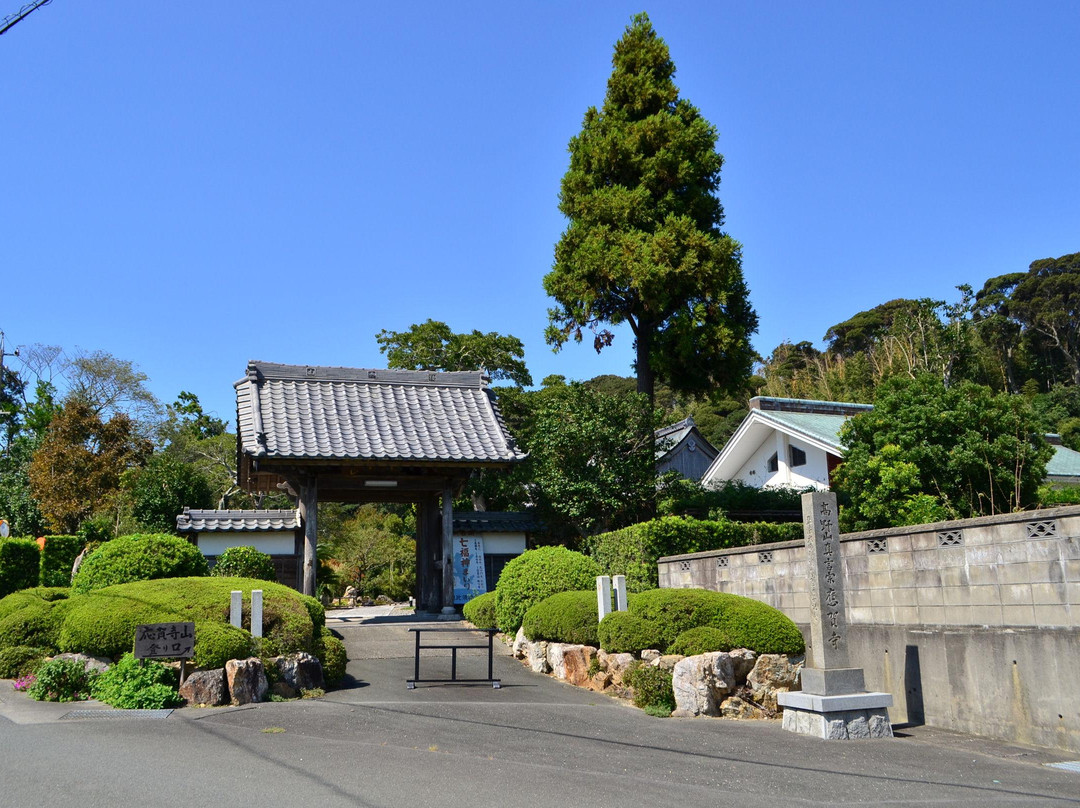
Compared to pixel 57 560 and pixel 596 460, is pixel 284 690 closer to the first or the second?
pixel 57 560

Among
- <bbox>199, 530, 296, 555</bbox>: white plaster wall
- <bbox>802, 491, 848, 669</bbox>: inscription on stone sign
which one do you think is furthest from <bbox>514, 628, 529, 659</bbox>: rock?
<bbox>199, 530, 296, 555</bbox>: white plaster wall

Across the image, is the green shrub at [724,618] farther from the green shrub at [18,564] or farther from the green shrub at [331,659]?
the green shrub at [18,564]

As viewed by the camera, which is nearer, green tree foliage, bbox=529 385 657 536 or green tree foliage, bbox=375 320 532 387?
green tree foliage, bbox=529 385 657 536

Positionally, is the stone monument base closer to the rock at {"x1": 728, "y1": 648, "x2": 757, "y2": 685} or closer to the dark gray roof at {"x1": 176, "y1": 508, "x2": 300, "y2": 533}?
the rock at {"x1": 728, "y1": 648, "x2": 757, "y2": 685}

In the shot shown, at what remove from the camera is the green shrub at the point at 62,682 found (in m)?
10.6

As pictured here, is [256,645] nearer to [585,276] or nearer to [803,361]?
[585,276]

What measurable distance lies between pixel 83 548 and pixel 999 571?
826 inches

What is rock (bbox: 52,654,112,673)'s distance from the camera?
10.9 metres

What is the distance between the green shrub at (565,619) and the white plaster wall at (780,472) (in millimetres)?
12951

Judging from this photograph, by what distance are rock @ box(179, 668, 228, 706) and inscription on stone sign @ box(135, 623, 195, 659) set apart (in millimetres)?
303

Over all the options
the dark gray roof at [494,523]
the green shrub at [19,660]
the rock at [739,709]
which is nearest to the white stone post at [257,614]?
the green shrub at [19,660]

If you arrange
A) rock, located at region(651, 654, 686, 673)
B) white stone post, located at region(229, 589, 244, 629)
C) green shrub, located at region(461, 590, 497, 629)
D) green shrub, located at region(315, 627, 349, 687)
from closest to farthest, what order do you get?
rock, located at region(651, 654, 686, 673) → white stone post, located at region(229, 589, 244, 629) → green shrub, located at region(315, 627, 349, 687) → green shrub, located at region(461, 590, 497, 629)

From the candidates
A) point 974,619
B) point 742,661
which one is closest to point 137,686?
point 742,661

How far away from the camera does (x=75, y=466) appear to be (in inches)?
1164
